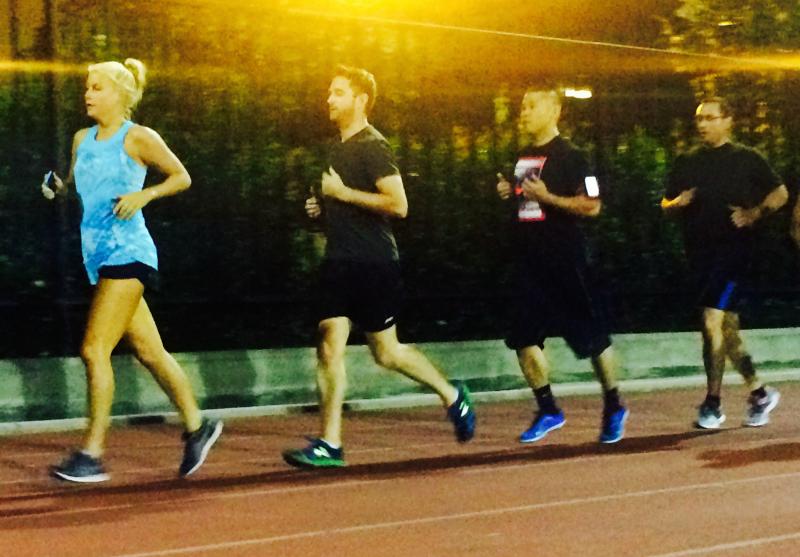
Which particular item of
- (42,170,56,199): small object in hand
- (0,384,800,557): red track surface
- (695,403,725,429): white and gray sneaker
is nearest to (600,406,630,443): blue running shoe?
(0,384,800,557): red track surface

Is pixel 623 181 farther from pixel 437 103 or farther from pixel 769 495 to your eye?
pixel 769 495

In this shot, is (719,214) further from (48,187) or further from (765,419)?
(48,187)

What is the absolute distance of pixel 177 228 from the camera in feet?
36.0

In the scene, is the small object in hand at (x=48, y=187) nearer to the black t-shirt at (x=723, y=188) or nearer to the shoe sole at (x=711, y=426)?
the black t-shirt at (x=723, y=188)

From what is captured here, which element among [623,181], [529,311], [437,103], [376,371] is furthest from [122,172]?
[623,181]

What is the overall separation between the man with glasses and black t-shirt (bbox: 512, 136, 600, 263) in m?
1.02

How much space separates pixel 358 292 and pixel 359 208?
0.40 metres

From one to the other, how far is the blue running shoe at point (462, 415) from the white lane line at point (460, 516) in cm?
134

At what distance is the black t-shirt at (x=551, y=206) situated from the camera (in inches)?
359

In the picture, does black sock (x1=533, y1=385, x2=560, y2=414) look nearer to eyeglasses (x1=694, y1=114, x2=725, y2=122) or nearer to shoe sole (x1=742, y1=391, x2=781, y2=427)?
shoe sole (x1=742, y1=391, x2=781, y2=427)

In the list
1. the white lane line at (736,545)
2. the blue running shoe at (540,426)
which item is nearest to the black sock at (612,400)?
the blue running shoe at (540,426)

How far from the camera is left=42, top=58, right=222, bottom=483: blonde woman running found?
767 cm

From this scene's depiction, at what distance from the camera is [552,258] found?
925cm

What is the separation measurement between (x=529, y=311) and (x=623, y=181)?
4464 mm
